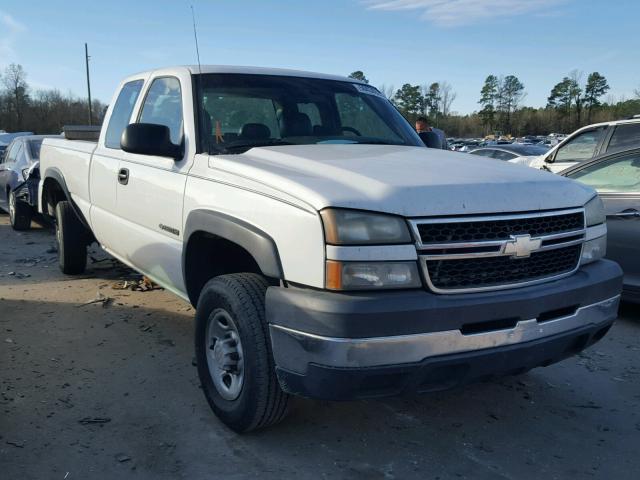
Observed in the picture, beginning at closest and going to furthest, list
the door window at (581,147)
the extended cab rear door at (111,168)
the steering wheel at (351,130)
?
the steering wheel at (351,130) → the extended cab rear door at (111,168) → the door window at (581,147)

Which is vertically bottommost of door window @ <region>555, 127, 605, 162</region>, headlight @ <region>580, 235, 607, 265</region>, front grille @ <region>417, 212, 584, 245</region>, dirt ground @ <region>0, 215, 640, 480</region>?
dirt ground @ <region>0, 215, 640, 480</region>

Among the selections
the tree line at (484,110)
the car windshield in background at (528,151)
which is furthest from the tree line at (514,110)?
the car windshield in background at (528,151)

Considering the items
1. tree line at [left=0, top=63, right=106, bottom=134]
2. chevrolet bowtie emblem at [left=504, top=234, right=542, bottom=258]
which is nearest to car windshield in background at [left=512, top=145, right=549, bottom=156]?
chevrolet bowtie emblem at [left=504, top=234, right=542, bottom=258]

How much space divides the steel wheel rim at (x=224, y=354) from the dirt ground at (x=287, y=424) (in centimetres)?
25

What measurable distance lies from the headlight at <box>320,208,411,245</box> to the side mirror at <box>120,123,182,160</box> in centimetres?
149

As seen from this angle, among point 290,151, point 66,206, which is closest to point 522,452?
point 290,151

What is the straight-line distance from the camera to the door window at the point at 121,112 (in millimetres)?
4762

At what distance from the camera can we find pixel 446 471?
2867mm

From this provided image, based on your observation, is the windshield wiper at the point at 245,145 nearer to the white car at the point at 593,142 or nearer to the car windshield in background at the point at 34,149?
the white car at the point at 593,142

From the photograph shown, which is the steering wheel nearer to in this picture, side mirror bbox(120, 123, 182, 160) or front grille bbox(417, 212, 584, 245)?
side mirror bbox(120, 123, 182, 160)

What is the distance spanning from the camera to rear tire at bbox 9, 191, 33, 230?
998cm

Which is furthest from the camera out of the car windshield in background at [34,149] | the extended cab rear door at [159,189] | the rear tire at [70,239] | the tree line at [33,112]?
the tree line at [33,112]

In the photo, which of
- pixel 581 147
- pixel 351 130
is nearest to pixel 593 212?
pixel 351 130

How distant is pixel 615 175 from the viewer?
5586 mm
